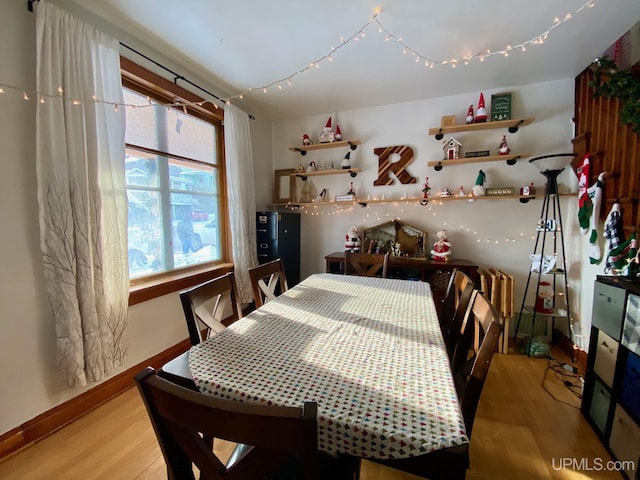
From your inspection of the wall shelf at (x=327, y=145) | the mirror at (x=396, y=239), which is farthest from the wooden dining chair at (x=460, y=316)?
the wall shelf at (x=327, y=145)

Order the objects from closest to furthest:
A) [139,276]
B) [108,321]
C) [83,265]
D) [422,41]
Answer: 1. [83,265]
2. [108,321]
3. [422,41]
4. [139,276]

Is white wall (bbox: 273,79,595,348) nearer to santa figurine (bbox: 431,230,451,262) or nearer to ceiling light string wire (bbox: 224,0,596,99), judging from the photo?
santa figurine (bbox: 431,230,451,262)

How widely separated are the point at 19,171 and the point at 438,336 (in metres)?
2.10

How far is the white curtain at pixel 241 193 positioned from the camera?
253cm

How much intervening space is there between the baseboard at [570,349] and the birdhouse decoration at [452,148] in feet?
6.20

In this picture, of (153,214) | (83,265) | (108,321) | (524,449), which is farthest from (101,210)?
(524,449)

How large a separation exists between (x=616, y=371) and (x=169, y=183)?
3.07m

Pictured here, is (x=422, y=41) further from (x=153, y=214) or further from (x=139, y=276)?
(x=139, y=276)

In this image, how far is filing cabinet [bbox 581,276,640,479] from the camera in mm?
1209

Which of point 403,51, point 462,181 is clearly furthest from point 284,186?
point 462,181

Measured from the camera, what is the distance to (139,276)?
6.39 feet

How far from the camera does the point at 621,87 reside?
5.31ft

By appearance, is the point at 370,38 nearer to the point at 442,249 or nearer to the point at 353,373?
the point at 442,249

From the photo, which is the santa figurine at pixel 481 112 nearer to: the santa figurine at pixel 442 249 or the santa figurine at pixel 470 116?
the santa figurine at pixel 470 116
